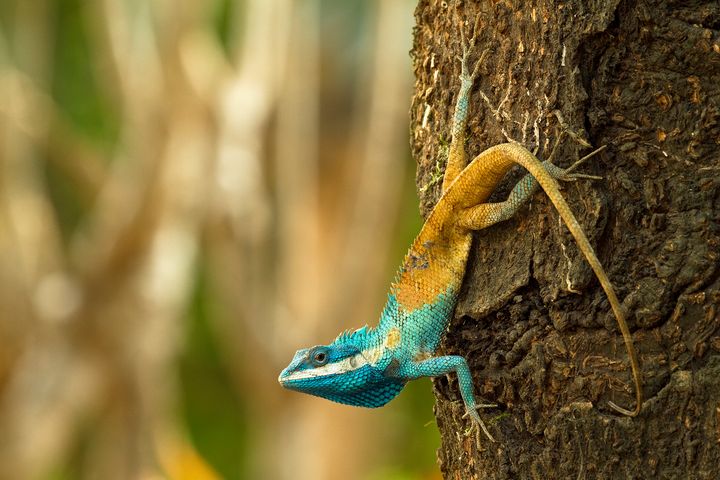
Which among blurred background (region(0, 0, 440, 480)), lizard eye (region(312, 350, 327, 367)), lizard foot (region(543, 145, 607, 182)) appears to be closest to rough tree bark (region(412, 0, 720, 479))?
lizard foot (region(543, 145, 607, 182))

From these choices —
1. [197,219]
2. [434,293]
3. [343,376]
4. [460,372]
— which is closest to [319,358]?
[343,376]

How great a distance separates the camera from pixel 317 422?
34.2 feet

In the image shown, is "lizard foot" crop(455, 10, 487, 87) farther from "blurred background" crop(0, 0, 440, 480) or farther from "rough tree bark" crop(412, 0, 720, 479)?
"blurred background" crop(0, 0, 440, 480)

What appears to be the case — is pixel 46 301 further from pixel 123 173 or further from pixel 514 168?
pixel 514 168

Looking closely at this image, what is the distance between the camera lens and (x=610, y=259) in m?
2.48

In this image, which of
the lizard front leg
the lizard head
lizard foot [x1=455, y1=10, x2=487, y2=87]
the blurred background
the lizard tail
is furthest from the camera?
the blurred background

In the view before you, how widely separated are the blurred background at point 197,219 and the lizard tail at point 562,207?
511cm

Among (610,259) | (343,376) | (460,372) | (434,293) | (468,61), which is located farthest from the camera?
(343,376)

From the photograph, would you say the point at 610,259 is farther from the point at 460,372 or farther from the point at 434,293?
the point at 434,293

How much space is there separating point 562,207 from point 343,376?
109cm

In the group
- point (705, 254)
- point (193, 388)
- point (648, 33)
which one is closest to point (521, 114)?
point (648, 33)

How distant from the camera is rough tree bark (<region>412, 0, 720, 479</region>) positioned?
2.38m

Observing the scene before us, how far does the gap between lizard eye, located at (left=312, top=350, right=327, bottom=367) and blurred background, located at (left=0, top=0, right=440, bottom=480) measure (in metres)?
4.50

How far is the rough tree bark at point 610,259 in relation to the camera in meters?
2.38
